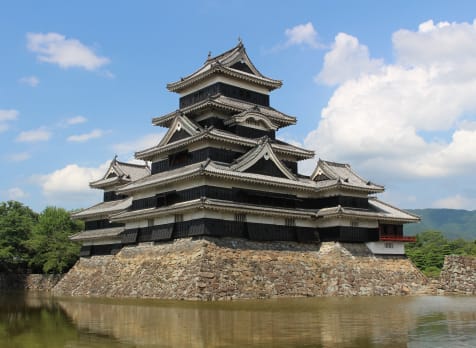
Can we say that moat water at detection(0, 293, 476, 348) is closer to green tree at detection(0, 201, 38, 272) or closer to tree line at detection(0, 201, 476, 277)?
tree line at detection(0, 201, 476, 277)

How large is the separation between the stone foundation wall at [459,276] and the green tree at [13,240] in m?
44.5

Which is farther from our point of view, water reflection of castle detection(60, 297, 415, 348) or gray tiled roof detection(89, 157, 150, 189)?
gray tiled roof detection(89, 157, 150, 189)

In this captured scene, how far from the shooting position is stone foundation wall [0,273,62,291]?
5485 centimetres

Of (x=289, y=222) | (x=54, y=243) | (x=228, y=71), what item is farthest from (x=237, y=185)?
(x=54, y=243)

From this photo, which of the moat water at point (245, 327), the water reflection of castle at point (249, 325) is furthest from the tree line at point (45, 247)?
the water reflection of castle at point (249, 325)

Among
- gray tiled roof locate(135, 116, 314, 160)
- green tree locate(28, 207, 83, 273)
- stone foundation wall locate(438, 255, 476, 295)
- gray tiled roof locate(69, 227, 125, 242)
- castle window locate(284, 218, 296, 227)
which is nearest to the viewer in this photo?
gray tiled roof locate(135, 116, 314, 160)

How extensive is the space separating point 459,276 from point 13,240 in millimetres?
47261

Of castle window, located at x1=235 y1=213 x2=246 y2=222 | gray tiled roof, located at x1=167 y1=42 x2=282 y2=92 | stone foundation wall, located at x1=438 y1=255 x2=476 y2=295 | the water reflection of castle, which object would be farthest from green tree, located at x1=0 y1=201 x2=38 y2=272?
stone foundation wall, located at x1=438 y1=255 x2=476 y2=295

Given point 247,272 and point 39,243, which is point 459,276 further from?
point 39,243

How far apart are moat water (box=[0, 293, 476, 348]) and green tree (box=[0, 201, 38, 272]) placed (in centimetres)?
3398

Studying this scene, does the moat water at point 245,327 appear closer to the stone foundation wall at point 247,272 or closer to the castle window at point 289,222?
the stone foundation wall at point 247,272

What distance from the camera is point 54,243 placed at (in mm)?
55844

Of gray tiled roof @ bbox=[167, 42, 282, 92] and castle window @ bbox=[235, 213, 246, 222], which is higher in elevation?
gray tiled roof @ bbox=[167, 42, 282, 92]

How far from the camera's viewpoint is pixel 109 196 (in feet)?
169
